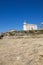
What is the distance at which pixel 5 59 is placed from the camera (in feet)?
9.78

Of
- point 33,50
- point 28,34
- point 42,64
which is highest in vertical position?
point 28,34

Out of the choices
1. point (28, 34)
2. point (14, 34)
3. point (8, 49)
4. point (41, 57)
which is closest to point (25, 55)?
point (41, 57)

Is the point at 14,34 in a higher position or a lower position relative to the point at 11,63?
higher

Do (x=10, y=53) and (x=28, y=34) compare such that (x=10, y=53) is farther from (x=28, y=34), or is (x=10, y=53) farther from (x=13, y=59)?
(x=28, y=34)

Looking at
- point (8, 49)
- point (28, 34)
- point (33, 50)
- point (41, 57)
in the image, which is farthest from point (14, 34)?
point (41, 57)

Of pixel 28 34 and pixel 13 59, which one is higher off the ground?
pixel 28 34

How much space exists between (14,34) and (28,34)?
2.36 feet

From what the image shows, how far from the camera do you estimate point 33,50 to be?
334 centimetres

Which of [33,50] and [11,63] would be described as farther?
[33,50]

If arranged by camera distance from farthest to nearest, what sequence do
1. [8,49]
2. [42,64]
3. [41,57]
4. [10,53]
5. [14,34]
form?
[14,34]
[8,49]
[10,53]
[41,57]
[42,64]

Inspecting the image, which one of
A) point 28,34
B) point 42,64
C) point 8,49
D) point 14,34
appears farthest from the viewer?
point 14,34

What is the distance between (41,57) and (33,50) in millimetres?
413

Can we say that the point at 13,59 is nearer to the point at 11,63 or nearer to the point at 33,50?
the point at 11,63

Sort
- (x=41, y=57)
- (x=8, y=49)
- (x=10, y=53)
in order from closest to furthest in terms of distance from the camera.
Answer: (x=41, y=57), (x=10, y=53), (x=8, y=49)
